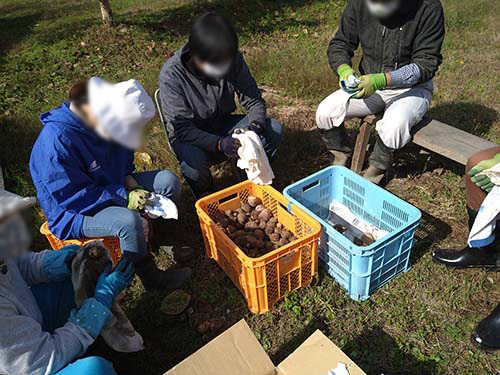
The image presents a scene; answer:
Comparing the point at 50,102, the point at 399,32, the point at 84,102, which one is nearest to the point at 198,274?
the point at 84,102

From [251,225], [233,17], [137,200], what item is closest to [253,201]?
[251,225]

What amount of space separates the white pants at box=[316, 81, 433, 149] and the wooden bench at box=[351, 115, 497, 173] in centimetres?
8

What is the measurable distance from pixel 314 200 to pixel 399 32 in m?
1.32

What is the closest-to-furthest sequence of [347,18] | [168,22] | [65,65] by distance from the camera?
1. [347,18]
2. [65,65]
3. [168,22]

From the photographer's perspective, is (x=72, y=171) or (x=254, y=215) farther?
(x=254, y=215)

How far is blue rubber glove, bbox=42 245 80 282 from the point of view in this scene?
189cm

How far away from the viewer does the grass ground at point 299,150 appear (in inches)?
86.0

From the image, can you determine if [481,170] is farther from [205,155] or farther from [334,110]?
[205,155]

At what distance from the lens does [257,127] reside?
2824 millimetres

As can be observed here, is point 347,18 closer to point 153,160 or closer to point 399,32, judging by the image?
point 399,32

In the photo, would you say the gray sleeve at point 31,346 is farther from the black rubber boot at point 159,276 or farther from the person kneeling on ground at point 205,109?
the person kneeling on ground at point 205,109

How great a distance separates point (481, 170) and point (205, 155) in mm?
1726

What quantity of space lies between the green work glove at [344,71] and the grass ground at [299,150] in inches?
35.6

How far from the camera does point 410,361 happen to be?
2.05 meters
